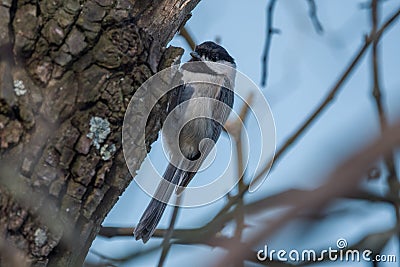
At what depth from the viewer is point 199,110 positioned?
2.40 metres

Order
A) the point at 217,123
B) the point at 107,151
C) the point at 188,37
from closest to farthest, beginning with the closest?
the point at 107,151 < the point at 217,123 < the point at 188,37

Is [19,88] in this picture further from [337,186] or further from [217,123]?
[217,123]

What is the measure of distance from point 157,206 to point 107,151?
758mm

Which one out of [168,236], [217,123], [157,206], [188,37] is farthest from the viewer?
[188,37]

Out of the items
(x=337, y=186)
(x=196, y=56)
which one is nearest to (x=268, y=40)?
(x=196, y=56)

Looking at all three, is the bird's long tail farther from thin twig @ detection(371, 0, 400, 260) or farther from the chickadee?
thin twig @ detection(371, 0, 400, 260)

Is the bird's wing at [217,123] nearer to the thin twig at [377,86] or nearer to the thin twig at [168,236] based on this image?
the thin twig at [168,236]

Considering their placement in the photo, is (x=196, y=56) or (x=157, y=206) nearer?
(x=157, y=206)

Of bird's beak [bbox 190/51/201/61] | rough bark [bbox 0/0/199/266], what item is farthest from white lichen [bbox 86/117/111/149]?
bird's beak [bbox 190/51/201/61]

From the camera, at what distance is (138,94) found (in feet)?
4.74

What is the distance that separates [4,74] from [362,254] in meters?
0.96

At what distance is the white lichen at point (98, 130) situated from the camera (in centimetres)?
134

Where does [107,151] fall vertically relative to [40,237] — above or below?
above

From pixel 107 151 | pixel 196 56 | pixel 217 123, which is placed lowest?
pixel 107 151
